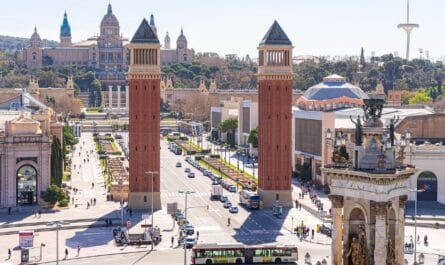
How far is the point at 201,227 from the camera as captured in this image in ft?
238

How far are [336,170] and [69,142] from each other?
382 feet

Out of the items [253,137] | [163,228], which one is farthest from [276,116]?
[253,137]

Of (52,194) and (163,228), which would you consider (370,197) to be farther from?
(52,194)

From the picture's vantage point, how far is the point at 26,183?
83438 millimetres

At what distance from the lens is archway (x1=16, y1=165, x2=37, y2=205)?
83.2m

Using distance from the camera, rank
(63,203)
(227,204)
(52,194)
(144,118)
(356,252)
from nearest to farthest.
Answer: (356,252) → (52,194) → (63,203) → (144,118) → (227,204)

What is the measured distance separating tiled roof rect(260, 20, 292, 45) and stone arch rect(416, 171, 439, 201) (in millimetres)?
19400

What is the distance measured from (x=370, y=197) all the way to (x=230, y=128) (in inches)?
4911

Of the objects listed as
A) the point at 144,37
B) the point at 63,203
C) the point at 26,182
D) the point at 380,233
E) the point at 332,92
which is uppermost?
the point at 144,37

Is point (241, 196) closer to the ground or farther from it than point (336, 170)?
closer to the ground

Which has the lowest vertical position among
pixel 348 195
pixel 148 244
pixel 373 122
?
pixel 148 244

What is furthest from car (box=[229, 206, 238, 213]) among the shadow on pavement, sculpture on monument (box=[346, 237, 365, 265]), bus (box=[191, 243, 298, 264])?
sculpture on monument (box=[346, 237, 365, 265])

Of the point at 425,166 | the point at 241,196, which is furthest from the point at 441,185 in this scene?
the point at 241,196

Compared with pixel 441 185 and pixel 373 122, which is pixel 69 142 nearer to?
pixel 441 185
